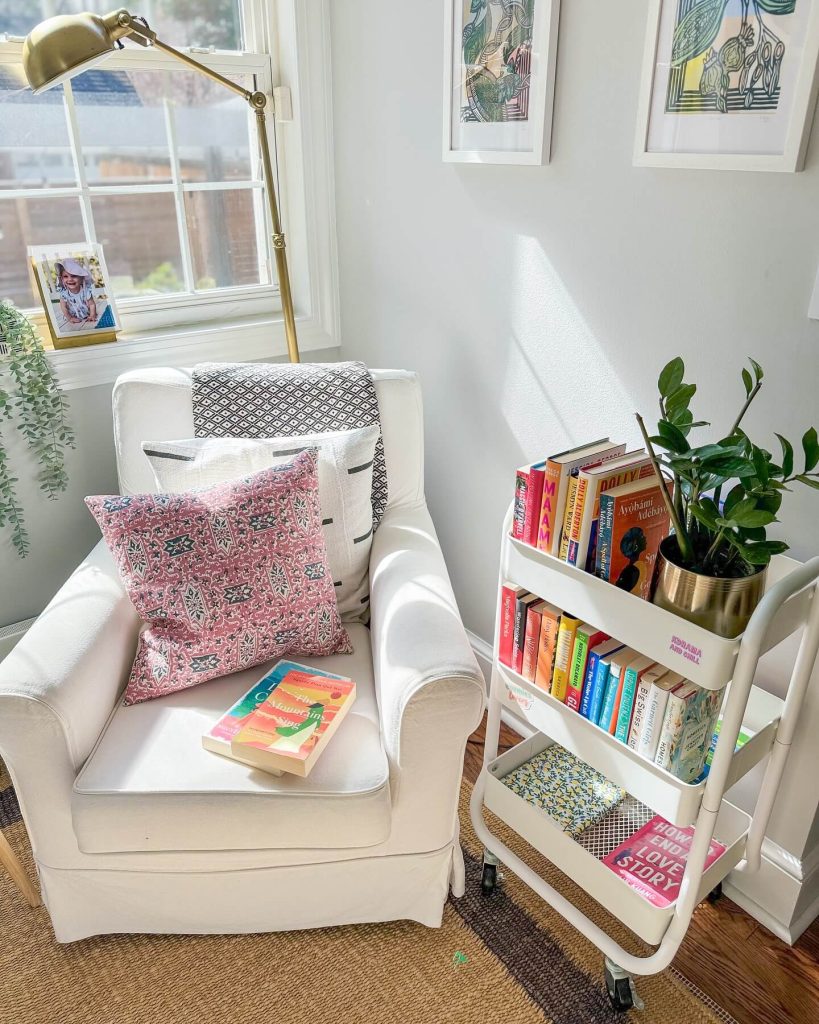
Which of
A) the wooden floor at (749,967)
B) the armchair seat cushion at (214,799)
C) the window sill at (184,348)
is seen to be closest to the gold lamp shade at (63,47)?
the window sill at (184,348)

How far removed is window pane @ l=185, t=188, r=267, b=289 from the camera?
2178 millimetres

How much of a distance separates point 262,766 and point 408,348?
1171mm

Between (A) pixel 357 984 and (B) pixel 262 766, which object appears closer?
(B) pixel 262 766

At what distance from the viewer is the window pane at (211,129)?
81.2 inches

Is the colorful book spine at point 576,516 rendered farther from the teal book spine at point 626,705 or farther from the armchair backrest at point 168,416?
the armchair backrest at point 168,416

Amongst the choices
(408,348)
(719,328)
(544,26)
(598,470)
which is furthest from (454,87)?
(598,470)

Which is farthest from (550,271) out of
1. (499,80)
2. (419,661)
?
(419,661)

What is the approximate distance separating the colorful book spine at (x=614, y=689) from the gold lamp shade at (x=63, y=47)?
4.62 feet

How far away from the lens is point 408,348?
2115 millimetres

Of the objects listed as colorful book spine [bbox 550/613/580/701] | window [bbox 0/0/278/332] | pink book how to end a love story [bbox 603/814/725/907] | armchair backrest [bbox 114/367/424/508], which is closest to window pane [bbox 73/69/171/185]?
window [bbox 0/0/278/332]

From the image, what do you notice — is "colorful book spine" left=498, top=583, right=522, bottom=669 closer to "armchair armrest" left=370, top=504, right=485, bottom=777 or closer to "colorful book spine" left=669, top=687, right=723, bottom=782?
"armchair armrest" left=370, top=504, right=485, bottom=777

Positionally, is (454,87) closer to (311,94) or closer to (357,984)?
(311,94)

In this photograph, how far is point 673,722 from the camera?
1181mm

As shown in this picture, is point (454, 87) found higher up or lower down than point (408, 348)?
higher up
